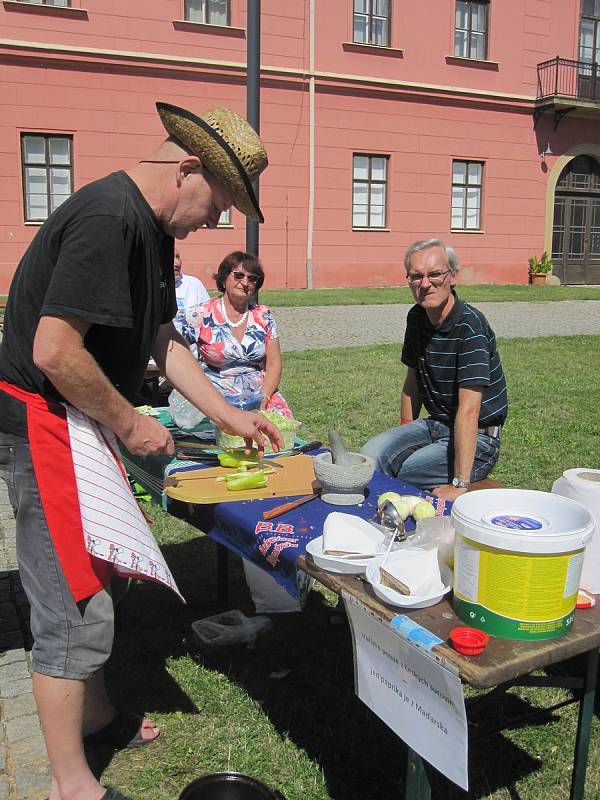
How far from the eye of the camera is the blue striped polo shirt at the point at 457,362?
3.20 metres

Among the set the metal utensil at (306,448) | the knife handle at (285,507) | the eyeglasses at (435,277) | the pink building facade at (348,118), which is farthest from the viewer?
the pink building facade at (348,118)

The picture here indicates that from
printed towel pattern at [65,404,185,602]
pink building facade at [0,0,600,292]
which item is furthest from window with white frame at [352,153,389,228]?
printed towel pattern at [65,404,185,602]

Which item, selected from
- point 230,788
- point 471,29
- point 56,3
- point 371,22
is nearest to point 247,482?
point 230,788

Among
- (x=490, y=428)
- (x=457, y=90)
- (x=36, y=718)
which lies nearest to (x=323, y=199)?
(x=457, y=90)

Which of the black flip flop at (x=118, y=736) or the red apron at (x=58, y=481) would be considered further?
the black flip flop at (x=118, y=736)

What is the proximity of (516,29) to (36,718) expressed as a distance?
21.5 metres

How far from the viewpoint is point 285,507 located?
2199 mm

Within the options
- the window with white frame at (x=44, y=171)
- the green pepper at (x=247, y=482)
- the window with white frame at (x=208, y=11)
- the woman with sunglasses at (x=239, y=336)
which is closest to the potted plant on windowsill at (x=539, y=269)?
the window with white frame at (x=208, y=11)

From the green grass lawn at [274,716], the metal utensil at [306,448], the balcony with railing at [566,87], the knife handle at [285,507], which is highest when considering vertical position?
the balcony with railing at [566,87]

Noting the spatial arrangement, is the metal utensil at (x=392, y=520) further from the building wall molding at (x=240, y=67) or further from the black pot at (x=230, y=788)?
the building wall molding at (x=240, y=67)

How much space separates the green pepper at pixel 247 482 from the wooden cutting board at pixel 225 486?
1cm

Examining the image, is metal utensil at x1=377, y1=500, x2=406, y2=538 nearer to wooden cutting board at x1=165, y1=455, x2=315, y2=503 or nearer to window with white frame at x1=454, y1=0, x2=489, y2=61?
wooden cutting board at x1=165, y1=455, x2=315, y2=503

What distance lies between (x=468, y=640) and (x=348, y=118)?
60.2 feet

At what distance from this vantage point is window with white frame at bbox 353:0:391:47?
18.2 m
